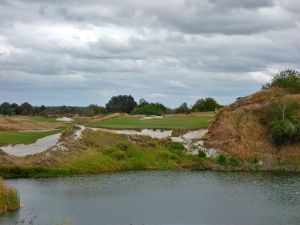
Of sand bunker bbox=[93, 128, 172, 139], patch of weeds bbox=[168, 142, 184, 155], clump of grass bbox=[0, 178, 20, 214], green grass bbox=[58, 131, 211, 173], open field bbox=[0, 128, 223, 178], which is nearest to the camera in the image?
clump of grass bbox=[0, 178, 20, 214]

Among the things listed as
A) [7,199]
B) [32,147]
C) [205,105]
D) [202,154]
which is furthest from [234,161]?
[205,105]

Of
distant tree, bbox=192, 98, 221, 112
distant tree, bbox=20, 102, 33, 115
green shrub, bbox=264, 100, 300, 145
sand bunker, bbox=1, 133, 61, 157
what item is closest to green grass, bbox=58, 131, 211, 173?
sand bunker, bbox=1, 133, 61, 157

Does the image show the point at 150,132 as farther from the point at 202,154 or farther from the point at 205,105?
the point at 205,105

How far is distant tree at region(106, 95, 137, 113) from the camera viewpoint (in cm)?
16721

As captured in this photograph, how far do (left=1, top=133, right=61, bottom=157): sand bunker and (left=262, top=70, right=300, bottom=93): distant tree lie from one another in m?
29.7

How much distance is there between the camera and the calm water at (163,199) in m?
33.1

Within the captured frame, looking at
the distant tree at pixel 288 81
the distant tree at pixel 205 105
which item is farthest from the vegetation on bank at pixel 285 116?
the distant tree at pixel 205 105

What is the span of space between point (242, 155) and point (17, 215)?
1282 inches

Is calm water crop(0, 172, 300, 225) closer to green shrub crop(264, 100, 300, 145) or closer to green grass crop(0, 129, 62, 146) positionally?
green grass crop(0, 129, 62, 146)

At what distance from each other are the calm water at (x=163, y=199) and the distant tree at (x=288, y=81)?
23.1 metres

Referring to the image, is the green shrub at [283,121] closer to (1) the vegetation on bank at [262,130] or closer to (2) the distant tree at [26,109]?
(1) the vegetation on bank at [262,130]

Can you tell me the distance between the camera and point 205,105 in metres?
121

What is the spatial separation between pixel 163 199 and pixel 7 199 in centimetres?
1027

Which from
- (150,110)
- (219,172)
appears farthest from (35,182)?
(150,110)
